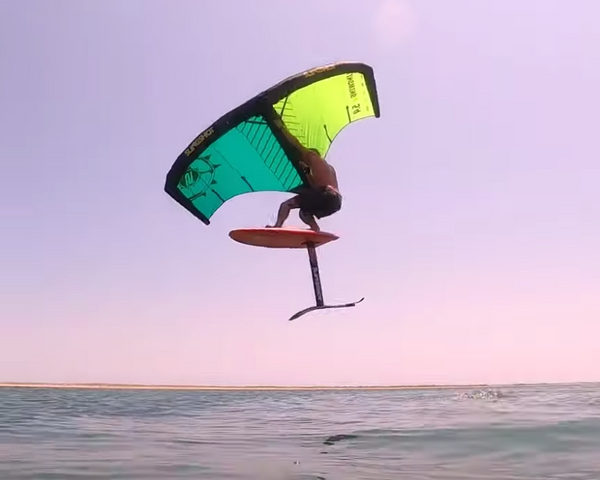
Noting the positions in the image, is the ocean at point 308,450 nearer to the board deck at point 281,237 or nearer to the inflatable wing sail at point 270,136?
the board deck at point 281,237

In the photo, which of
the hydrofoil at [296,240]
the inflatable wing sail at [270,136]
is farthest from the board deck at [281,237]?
the inflatable wing sail at [270,136]

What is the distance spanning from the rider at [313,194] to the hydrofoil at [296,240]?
0.21 m

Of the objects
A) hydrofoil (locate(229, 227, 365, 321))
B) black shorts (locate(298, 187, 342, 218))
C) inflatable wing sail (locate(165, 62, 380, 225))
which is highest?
inflatable wing sail (locate(165, 62, 380, 225))

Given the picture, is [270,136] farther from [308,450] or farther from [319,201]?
[308,450]

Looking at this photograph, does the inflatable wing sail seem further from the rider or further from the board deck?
the board deck

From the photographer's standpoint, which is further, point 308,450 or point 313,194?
point 308,450

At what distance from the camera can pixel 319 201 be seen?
984 cm

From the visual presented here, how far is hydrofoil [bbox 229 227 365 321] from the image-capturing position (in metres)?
9.58

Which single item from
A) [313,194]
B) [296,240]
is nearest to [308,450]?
[296,240]

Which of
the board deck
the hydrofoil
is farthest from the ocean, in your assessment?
the board deck

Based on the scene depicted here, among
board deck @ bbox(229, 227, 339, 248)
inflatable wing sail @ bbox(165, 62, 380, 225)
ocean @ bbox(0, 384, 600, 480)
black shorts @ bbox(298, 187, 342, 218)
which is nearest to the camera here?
ocean @ bbox(0, 384, 600, 480)

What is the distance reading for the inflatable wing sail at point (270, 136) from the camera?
30.6 feet

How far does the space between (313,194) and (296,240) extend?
0.72 m

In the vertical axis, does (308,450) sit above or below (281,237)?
below
